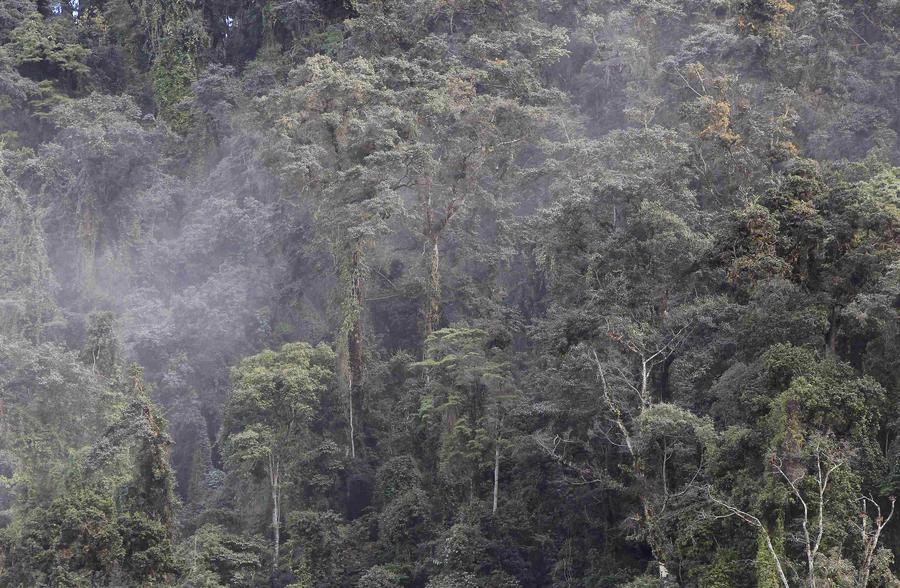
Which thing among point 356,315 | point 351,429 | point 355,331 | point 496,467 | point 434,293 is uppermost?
point 434,293

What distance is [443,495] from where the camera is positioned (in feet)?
88.6

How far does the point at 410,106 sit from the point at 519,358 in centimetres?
734

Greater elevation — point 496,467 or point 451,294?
point 451,294

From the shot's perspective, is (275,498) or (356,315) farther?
(356,315)

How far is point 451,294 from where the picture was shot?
100 feet

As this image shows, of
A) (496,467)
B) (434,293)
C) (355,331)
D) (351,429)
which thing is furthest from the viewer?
(355,331)

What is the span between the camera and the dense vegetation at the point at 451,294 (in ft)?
67.5

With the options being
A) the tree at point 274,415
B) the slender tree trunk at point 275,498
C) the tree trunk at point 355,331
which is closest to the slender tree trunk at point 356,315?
the tree trunk at point 355,331

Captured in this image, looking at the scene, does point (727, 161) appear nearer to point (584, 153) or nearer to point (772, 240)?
point (584, 153)

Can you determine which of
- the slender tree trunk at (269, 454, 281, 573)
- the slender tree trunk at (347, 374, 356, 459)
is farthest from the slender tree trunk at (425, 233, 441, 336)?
the slender tree trunk at (269, 454, 281, 573)

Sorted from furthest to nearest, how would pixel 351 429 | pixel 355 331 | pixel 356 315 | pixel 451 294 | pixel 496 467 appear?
1. pixel 451 294
2. pixel 355 331
3. pixel 356 315
4. pixel 351 429
5. pixel 496 467

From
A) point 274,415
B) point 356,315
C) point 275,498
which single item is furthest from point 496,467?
point 356,315

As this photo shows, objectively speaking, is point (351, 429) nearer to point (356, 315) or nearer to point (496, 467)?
point (356, 315)

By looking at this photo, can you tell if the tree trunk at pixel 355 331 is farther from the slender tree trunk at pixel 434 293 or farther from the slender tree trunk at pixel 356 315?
the slender tree trunk at pixel 434 293
